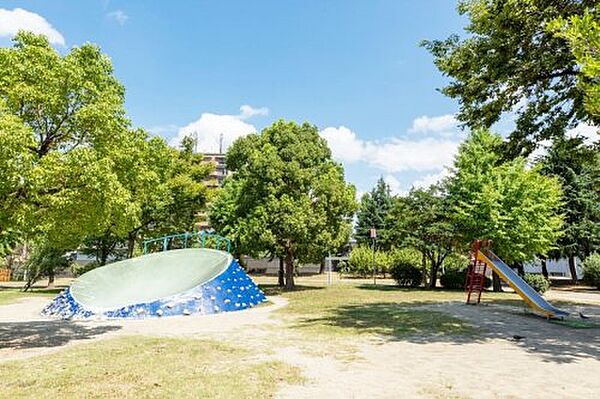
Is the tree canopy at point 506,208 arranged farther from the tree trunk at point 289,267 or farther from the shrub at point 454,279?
the tree trunk at point 289,267

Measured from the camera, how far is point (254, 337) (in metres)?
11.1

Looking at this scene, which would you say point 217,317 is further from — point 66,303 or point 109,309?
point 66,303

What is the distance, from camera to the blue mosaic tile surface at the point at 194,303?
15344 millimetres

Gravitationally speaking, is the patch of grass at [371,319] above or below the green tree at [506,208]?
below

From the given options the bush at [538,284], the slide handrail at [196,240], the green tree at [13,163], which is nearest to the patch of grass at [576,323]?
the bush at [538,284]

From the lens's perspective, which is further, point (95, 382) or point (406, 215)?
point (406, 215)

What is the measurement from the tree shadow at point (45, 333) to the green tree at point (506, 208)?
20551mm

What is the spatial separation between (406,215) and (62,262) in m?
26.6

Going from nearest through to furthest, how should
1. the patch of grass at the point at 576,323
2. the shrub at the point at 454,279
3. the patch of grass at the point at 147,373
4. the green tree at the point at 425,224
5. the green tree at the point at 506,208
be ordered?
the patch of grass at the point at 147,373 < the patch of grass at the point at 576,323 < the green tree at the point at 506,208 < the green tree at the point at 425,224 < the shrub at the point at 454,279

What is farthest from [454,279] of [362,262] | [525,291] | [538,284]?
[362,262]

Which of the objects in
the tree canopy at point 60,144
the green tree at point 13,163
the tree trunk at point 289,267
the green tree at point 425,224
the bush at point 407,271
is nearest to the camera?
the green tree at point 13,163

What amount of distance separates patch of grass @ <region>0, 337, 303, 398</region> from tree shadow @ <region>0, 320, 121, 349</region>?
162cm

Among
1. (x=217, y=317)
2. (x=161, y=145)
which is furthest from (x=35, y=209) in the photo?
(x=161, y=145)

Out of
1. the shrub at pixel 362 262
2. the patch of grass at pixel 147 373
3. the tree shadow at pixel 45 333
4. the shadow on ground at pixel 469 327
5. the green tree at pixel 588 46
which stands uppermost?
the green tree at pixel 588 46
